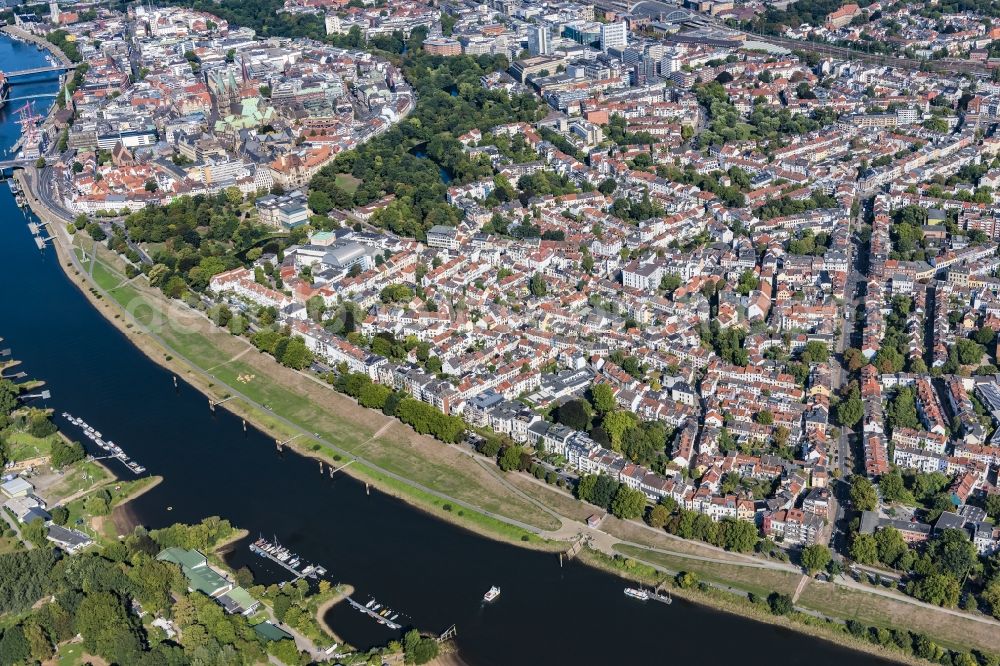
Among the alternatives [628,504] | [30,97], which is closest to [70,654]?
[628,504]

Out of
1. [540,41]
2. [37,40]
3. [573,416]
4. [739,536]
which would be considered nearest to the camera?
[739,536]

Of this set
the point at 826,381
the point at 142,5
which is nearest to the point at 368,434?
the point at 826,381

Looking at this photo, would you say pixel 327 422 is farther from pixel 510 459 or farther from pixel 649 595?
pixel 649 595

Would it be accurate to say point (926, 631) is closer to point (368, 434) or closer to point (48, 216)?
point (368, 434)

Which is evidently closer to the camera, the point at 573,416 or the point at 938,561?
the point at 938,561

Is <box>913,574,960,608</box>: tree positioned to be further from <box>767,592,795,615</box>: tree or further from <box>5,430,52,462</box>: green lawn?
<box>5,430,52,462</box>: green lawn

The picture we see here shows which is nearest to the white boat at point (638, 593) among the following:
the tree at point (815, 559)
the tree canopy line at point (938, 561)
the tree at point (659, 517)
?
the tree at point (659, 517)

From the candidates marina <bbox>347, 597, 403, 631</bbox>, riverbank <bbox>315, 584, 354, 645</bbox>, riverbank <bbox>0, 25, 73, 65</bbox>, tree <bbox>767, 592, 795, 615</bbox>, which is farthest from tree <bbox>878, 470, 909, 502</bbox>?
riverbank <bbox>0, 25, 73, 65</bbox>
